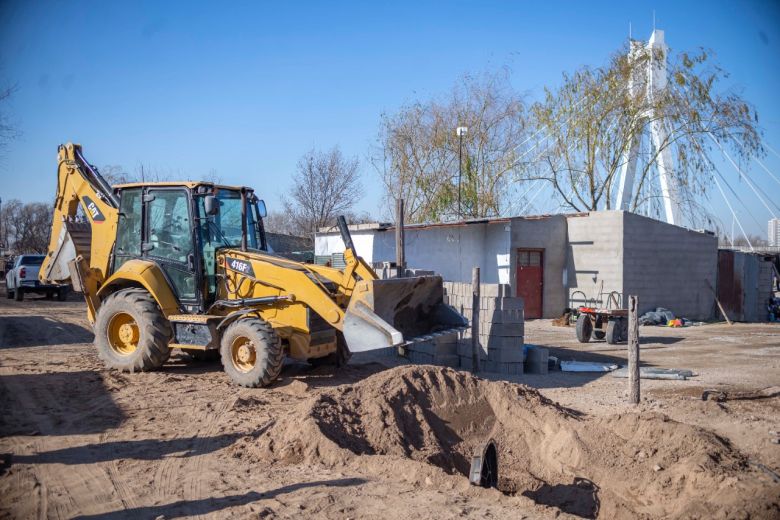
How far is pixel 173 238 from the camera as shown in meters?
9.97

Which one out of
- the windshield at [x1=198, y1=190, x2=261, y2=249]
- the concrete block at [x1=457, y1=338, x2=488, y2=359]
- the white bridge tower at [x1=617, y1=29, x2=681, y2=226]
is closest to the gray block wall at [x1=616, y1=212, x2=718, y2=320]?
the white bridge tower at [x1=617, y1=29, x2=681, y2=226]

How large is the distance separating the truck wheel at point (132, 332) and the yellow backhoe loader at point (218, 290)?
2cm

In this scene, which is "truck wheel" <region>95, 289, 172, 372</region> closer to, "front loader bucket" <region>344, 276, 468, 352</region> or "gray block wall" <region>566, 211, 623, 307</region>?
"front loader bucket" <region>344, 276, 468, 352</region>

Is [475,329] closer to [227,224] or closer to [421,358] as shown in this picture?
[421,358]

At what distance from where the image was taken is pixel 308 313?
361 inches

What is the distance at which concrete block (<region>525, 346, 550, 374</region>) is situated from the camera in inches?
454

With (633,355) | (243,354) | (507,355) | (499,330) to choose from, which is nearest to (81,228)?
(243,354)

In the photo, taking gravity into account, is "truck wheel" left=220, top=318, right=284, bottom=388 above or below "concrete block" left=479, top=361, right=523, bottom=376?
above

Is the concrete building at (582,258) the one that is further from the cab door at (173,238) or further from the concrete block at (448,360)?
the cab door at (173,238)

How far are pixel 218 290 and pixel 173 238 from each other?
1.11m

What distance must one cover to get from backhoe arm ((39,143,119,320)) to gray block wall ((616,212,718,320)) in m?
15.7

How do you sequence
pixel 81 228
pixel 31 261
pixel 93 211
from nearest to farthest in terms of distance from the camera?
pixel 93 211 < pixel 81 228 < pixel 31 261

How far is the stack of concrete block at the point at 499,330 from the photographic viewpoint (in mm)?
11273

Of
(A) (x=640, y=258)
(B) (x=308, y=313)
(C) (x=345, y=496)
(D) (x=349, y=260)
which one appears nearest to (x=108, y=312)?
(B) (x=308, y=313)
